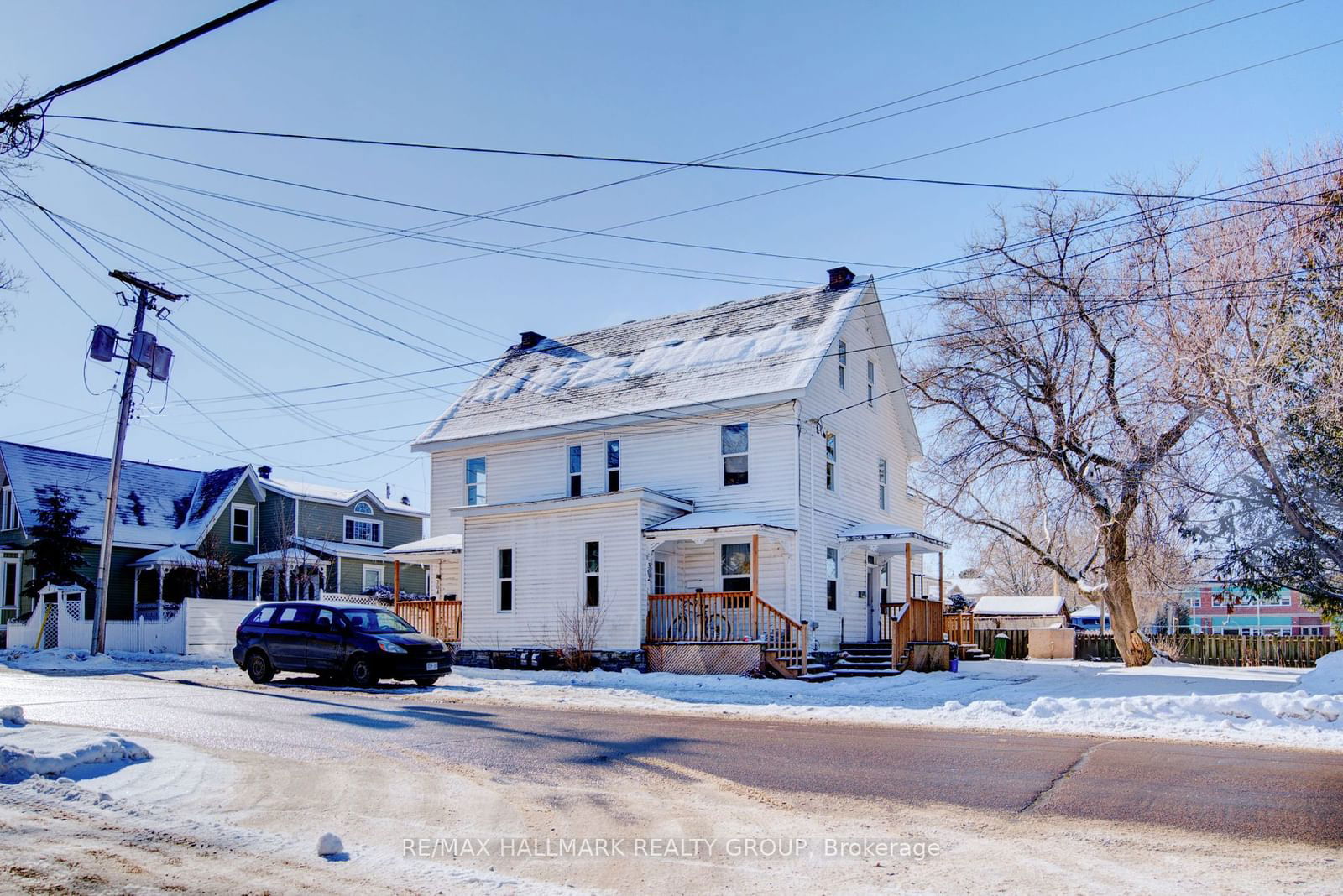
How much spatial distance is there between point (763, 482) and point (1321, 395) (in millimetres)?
11502

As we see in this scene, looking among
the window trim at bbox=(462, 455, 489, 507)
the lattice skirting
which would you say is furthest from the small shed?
the lattice skirting

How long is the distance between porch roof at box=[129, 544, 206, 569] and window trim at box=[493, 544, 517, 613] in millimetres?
19844

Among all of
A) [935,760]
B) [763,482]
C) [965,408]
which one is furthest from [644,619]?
[935,760]

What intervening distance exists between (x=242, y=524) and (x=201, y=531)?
228 cm

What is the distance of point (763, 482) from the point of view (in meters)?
25.0

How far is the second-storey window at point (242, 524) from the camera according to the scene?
148ft

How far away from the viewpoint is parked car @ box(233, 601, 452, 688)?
18.9m

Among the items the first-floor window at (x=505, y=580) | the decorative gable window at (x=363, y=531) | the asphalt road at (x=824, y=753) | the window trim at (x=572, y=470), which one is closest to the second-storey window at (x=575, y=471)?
the window trim at (x=572, y=470)

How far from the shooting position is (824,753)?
1087 cm

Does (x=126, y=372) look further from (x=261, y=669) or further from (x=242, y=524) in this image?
(x=242, y=524)

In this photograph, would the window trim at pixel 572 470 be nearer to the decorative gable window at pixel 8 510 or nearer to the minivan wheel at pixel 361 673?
the minivan wheel at pixel 361 673

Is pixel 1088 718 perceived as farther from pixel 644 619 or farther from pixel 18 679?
pixel 18 679

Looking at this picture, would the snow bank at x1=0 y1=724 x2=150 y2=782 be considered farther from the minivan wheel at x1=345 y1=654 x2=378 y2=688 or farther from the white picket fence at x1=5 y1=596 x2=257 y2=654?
the white picket fence at x1=5 y1=596 x2=257 y2=654

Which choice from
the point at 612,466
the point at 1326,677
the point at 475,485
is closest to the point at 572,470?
the point at 612,466
